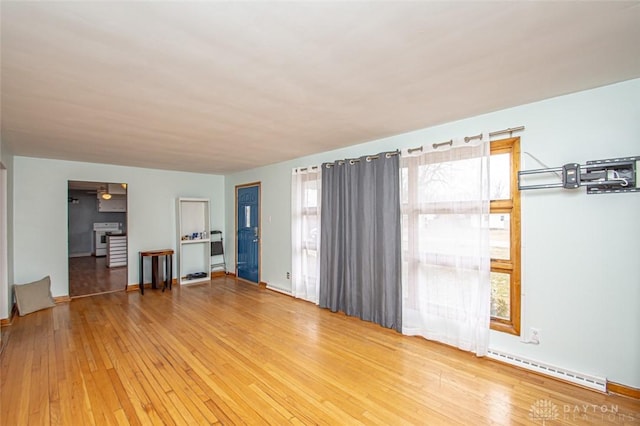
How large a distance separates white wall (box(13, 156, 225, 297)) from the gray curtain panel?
3.82 m

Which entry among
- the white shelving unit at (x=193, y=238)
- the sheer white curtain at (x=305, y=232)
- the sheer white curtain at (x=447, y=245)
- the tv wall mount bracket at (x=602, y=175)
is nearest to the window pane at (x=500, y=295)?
the sheer white curtain at (x=447, y=245)

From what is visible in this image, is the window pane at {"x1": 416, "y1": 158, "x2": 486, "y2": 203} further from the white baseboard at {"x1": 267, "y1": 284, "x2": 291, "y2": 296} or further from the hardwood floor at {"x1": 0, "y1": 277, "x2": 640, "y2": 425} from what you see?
the white baseboard at {"x1": 267, "y1": 284, "x2": 291, "y2": 296}

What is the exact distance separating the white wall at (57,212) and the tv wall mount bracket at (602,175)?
646cm

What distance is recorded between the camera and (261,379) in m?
2.53

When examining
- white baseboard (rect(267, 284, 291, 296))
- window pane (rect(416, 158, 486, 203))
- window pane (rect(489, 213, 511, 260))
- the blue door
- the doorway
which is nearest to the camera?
window pane (rect(489, 213, 511, 260))

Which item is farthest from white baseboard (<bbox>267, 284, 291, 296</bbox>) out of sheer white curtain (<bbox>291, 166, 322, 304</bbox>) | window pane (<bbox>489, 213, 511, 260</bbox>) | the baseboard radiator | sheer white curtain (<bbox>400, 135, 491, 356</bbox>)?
window pane (<bbox>489, 213, 511, 260</bbox>)

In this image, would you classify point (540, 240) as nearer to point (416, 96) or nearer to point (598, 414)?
point (598, 414)

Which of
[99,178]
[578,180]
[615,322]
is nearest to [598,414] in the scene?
[615,322]

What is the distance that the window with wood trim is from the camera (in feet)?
9.00

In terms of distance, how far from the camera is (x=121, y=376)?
2.57 meters

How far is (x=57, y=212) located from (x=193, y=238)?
7.76 ft

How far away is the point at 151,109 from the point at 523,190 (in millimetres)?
3538

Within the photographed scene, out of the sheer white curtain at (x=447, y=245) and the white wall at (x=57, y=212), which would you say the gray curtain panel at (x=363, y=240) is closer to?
the sheer white curtain at (x=447, y=245)

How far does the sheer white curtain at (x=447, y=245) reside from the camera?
→ 2885 millimetres
